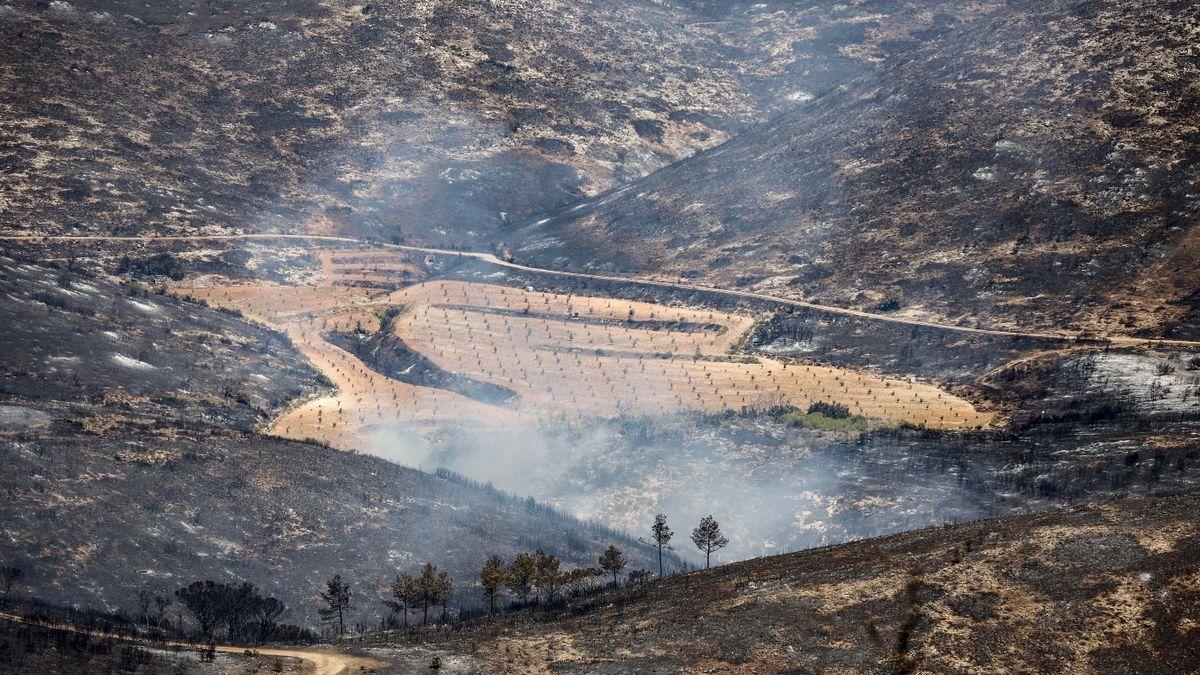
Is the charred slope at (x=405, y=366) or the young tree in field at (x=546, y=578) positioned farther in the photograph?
the charred slope at (x=405, y=366)

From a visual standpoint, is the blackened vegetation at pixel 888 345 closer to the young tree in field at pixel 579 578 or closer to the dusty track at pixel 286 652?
the young tree in field at pixel 579 578

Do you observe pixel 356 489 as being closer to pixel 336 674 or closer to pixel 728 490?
pixel 728 490

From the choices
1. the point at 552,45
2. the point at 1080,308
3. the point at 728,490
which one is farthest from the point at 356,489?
the point at 552,45

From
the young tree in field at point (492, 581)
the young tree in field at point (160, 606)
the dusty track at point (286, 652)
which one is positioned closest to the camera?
the dusty track at point (286, 652)

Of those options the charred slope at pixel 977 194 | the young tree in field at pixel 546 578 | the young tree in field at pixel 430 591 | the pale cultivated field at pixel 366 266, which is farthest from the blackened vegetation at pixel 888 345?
the young tree in field at pixel 430 591

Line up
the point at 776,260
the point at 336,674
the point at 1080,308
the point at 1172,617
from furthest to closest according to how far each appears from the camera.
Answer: the point at 776,260, the point at 1080,308, the point at 336,674, the point at 1172,617

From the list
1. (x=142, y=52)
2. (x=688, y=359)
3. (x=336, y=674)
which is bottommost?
(x=336, y=674)

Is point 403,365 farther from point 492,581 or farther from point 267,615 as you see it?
point 267,615
